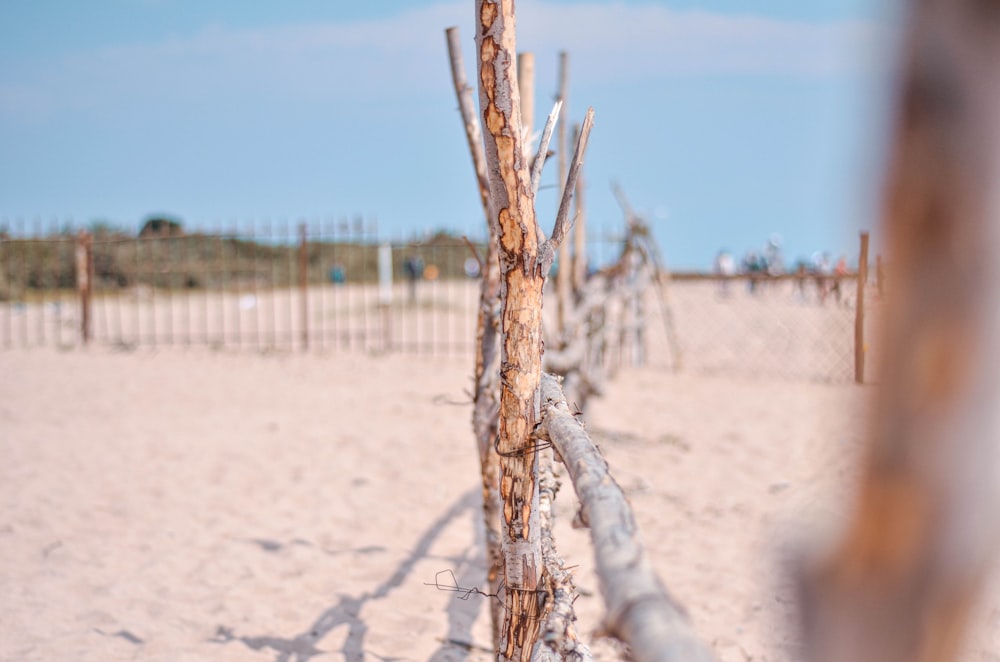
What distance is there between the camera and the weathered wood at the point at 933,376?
1.80 ft

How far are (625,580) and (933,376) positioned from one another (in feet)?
1.91

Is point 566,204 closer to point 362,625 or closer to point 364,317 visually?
point 362,625

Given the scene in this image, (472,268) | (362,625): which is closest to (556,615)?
(362,625)

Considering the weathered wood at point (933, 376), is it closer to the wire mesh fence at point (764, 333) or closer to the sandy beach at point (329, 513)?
the sandy beach at point (329, 513)

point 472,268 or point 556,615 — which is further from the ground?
point 472,268

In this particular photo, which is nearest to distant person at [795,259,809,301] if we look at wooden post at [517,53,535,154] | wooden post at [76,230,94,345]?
wooden post at [517,53,535,154]

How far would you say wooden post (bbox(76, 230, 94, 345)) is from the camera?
37.4ft

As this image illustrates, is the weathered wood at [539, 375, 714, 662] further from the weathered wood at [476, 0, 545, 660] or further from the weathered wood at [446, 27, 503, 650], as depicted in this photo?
the weathered wood at [446, 27, 503, 650]

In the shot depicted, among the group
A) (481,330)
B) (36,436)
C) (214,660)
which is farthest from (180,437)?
(481,330)

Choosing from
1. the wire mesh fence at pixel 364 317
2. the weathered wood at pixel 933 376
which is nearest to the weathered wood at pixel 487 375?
the weathered wood at pixel 933 376

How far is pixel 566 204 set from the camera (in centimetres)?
212

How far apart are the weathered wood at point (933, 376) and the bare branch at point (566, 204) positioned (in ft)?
4.81

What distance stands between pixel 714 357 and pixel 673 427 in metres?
4.91

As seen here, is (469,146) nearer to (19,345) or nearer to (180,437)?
(180,437)
